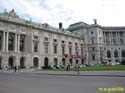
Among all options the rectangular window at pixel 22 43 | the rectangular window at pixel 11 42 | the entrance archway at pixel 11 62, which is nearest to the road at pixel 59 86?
the entrance archway at pixel 11 62

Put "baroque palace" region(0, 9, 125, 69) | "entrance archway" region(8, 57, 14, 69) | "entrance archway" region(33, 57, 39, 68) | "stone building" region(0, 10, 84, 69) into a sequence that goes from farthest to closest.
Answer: "entrance archway" region(33, 57, 39, 68) < "baroque palace" region(0, 9, 125, 69) < "entrance archway" region(8, 57, 14, 69) < "stone building" region(0, 10, 84, 69)

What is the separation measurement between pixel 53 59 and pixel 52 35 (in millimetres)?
10214

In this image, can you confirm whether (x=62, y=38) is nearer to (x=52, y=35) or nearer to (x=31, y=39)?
(x=52, y=35)

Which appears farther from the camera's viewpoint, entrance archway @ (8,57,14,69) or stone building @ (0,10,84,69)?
entrance archway @ (8,57,14,69)

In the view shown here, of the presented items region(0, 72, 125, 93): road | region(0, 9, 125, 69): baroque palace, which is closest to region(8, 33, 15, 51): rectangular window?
region(0, 9, 125, 69): baroque palace

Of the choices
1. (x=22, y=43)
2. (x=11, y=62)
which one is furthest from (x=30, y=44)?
(x=11, y=62)

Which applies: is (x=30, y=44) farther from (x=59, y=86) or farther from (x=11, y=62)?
(x=59, y=86)

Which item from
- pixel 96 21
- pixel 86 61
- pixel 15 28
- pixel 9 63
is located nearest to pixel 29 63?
pixel 9 63

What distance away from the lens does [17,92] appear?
12.8 m

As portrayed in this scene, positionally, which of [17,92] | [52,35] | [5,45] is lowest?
[17,92]

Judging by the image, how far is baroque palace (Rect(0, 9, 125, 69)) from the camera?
6475cm

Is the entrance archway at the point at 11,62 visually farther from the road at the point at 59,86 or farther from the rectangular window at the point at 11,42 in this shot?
the road at the point at 59,86

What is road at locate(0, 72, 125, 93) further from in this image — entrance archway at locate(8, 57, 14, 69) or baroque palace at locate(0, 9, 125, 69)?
entrance archway at locate(8, 57, 14, 69)

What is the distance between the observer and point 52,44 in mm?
81875
